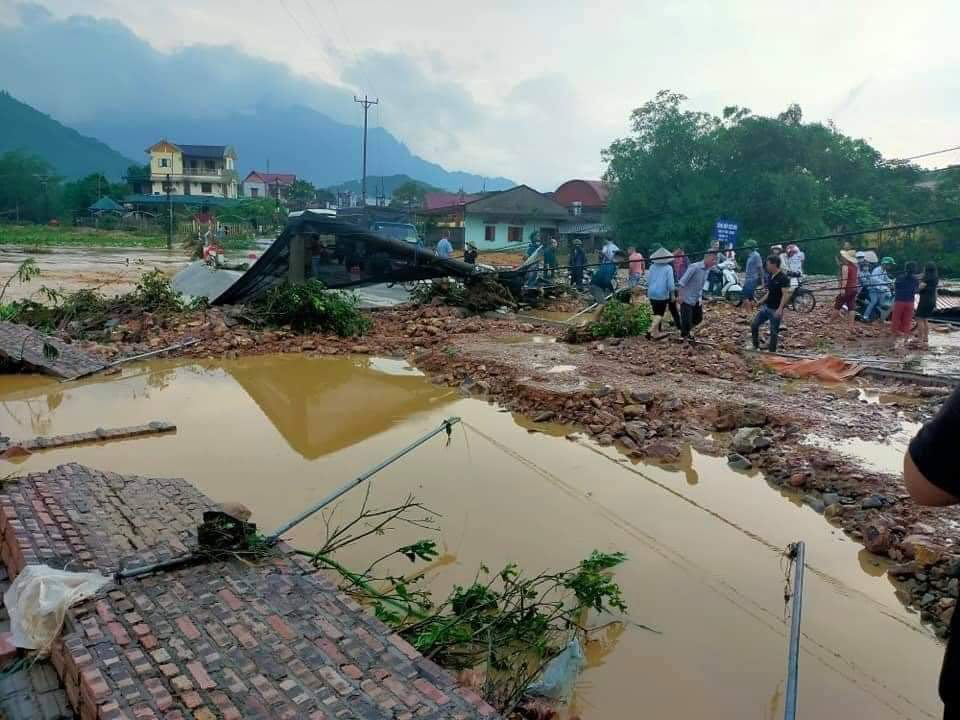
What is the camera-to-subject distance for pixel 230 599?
10.5 feet

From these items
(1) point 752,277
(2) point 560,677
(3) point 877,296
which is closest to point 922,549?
(2) point 560,677

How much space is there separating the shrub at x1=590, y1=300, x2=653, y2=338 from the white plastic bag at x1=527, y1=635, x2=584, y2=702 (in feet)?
27.0

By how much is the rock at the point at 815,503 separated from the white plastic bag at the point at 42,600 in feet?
15.1

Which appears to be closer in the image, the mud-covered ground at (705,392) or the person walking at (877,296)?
the mud-covered ground at (705,392)

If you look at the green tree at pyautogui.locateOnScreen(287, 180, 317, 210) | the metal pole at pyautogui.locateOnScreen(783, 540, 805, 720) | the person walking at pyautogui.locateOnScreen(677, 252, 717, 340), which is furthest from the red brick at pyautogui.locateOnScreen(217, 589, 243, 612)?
the green tree at pyautogui.locateOnScreen(287, 180, 317, 210)

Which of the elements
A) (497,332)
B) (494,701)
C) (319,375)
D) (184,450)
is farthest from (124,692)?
(497,332)

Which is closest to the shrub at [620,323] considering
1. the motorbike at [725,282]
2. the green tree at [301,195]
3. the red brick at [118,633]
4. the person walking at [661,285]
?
the person walking at [661,285]

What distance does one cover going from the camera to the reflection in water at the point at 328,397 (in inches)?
276

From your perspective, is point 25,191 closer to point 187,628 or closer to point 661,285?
point 661,285

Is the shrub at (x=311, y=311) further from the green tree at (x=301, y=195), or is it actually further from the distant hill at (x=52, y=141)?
the distant hill at (x=52, y=141)

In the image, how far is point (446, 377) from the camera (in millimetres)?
9000

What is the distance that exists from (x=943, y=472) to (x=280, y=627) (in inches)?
98.6

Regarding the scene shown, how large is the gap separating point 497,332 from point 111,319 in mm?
6333

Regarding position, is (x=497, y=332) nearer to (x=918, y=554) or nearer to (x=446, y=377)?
(x=446, y=377)
